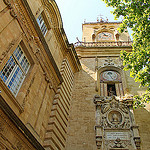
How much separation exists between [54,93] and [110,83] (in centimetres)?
603

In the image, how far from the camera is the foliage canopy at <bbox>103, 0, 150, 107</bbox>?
8.50m

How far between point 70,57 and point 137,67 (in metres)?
6.95

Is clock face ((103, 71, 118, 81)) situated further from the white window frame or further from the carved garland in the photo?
the carved garland

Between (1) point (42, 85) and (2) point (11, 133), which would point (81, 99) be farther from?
(2) point (11, 133)

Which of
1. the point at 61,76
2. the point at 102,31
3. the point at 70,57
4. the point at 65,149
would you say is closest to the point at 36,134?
the point at 65,149

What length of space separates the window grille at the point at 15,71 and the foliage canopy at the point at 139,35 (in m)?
5.26

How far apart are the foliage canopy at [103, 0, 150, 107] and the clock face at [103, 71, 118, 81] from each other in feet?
19.8

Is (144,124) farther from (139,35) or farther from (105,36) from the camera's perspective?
(105,36)

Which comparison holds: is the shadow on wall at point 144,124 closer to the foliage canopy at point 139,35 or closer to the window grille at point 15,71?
the foliage canopy at point 139,35

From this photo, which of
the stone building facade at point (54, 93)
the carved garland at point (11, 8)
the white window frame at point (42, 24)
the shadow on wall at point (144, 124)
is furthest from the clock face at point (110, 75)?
the carved garland at point (11, 8)

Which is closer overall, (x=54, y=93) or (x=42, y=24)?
(x=54, y=93)

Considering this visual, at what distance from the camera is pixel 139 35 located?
350 inches

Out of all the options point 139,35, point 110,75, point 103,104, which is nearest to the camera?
point 139,35

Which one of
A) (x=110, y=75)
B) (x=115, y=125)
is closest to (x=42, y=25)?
(x=110, y=75)
